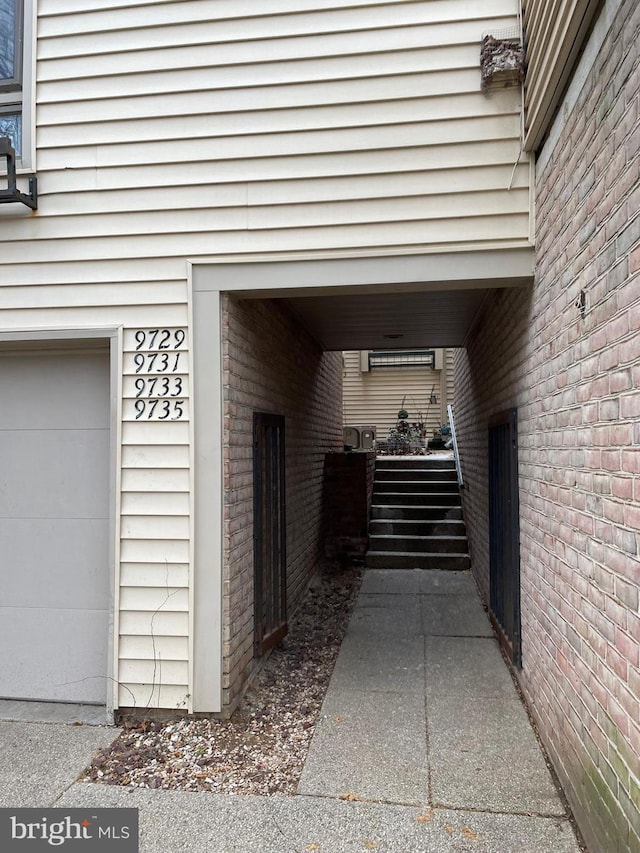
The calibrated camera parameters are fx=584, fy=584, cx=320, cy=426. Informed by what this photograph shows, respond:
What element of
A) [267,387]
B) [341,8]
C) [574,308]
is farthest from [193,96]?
[574,308]

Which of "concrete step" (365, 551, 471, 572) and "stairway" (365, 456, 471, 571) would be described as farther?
"stairway" (365, 456, 471, 571)

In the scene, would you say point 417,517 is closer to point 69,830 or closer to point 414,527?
point 414,527

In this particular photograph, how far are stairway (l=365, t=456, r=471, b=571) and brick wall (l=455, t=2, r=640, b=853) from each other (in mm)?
3426

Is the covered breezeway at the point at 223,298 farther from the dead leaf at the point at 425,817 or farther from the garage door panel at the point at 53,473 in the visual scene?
the dead leaf at the point at 425,817

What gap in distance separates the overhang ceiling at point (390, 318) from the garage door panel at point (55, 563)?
2098mm

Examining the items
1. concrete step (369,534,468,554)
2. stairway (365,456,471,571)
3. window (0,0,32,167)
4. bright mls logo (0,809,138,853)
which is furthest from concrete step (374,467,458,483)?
bright mls logo (0,809,138,853)

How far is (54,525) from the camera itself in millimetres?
3760

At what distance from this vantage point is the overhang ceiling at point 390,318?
4.83m

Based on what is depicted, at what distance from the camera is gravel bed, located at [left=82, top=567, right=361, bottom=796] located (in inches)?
110

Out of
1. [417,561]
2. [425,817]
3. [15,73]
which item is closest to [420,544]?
[417,561]

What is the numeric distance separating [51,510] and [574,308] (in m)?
3.27

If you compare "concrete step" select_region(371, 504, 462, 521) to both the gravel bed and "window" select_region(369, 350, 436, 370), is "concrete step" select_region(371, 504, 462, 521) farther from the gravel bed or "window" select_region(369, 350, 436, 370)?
"window" select_region(369, 350, 436, 370)

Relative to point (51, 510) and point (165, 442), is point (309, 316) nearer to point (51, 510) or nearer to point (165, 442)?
point (165, 442)

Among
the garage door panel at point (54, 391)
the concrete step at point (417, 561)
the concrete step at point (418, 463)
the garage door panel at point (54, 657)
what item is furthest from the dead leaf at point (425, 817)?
the concrete step at point (418, 463)
